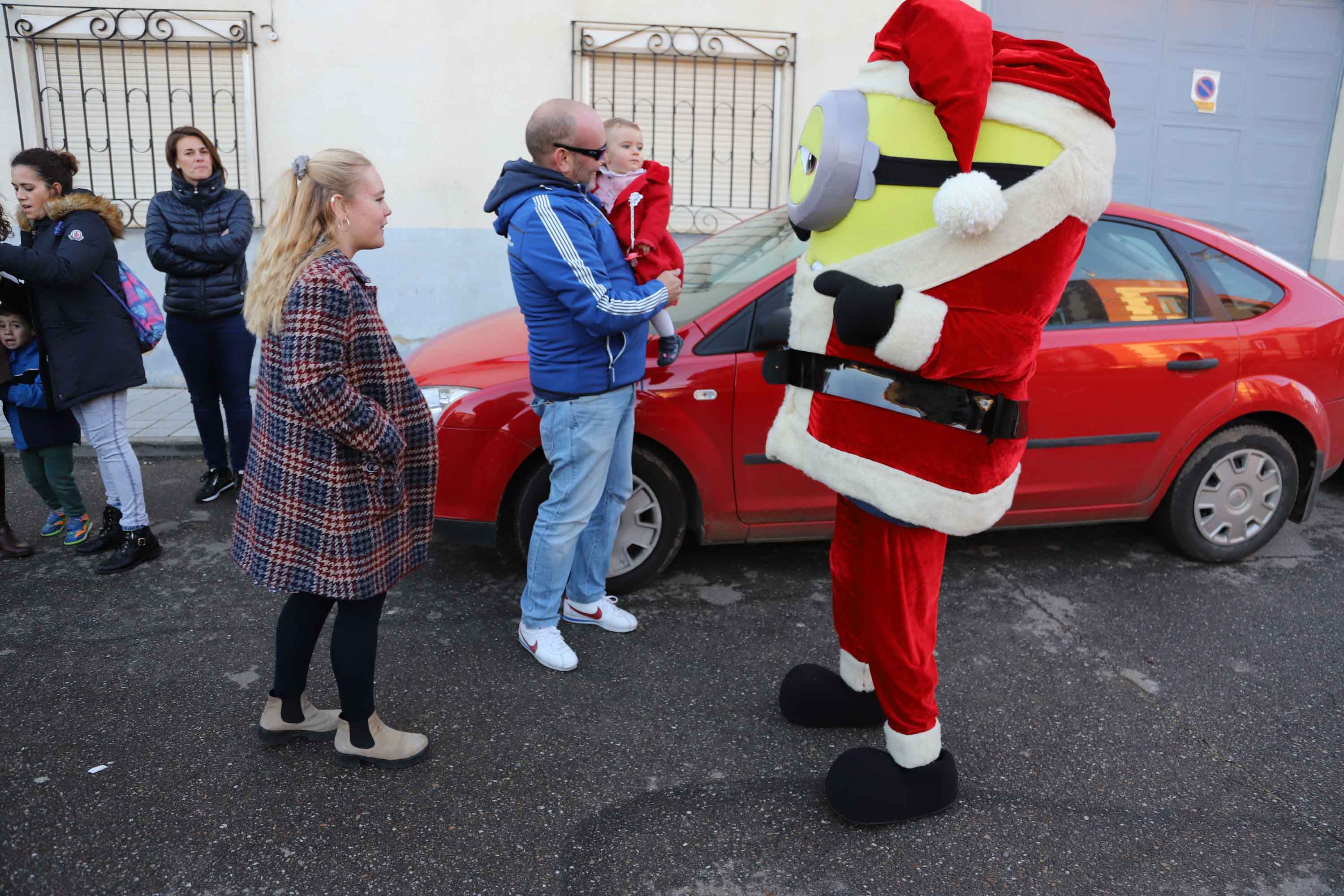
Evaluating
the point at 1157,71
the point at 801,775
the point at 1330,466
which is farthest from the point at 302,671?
the point at 1157,71

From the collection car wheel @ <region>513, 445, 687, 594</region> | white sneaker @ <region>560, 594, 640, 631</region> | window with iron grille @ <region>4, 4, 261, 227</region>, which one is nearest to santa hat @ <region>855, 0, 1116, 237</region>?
car wheel @ <region>513, 445, 687, 594</region>

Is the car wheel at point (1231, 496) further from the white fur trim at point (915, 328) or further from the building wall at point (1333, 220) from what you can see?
the building wall at point (1333, 220)

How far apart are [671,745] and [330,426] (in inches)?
52.6

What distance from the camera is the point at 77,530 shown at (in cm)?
432

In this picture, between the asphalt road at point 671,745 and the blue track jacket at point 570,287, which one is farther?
the blue track jacket at point 570,287

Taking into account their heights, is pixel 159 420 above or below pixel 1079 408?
below

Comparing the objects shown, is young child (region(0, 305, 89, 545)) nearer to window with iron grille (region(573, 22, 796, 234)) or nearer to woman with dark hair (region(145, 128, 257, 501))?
woman with dark hair (region(145, 128, 257, 501))

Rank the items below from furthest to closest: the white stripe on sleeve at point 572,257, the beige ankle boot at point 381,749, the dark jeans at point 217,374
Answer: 1. the dark jeans at point 217,374
2. the white stripe on sleeve at point 572,257
3. the beige ankle boot at point 381,749

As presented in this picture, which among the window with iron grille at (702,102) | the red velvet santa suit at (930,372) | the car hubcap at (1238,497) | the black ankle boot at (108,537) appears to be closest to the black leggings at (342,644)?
the red velvet santa suit at (930,372)

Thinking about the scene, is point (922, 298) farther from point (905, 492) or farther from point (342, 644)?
point (342, 644)

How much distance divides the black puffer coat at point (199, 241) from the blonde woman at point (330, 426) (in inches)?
100

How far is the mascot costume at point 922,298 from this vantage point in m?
1.96

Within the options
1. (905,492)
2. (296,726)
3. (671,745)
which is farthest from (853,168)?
(296,726)

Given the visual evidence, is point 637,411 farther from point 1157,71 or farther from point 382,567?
point 1157,71
